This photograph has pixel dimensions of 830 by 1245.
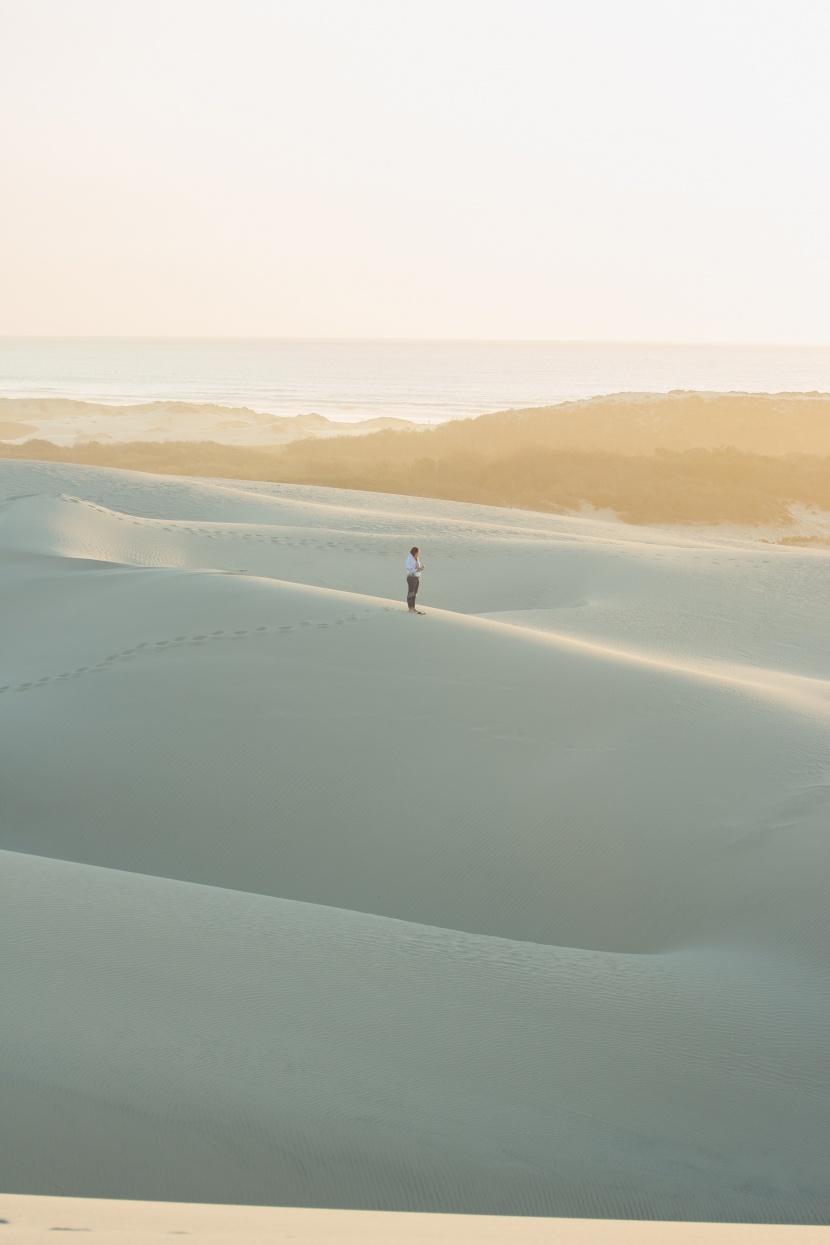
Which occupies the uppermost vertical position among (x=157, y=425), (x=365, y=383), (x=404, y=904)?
(x=365, y=383)

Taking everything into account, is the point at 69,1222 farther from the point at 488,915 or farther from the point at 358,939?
the point at 488,915

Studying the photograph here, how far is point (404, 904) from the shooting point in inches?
212

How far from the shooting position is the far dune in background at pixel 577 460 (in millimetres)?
27953

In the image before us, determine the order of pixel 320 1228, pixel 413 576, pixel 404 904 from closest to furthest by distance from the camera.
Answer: pixel 320 1228 → pixel 404 904 → pixel 413 576

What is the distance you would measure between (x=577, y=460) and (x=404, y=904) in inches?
1051

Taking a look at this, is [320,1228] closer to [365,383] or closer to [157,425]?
[157,425]

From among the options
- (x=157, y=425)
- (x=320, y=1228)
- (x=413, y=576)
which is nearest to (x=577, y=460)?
(x=413, y=576)

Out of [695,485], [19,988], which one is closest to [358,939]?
[19,988]

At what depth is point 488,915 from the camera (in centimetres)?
528

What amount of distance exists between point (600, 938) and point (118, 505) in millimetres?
14904

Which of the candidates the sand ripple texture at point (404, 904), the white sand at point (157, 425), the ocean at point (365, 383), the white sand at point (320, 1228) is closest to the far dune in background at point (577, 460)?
the white sand at point (157, 425)

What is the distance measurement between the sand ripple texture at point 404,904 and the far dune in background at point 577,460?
1698cm

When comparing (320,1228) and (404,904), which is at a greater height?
(320,1228)

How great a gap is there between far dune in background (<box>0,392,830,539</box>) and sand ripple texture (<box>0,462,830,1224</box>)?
55.7 ft
